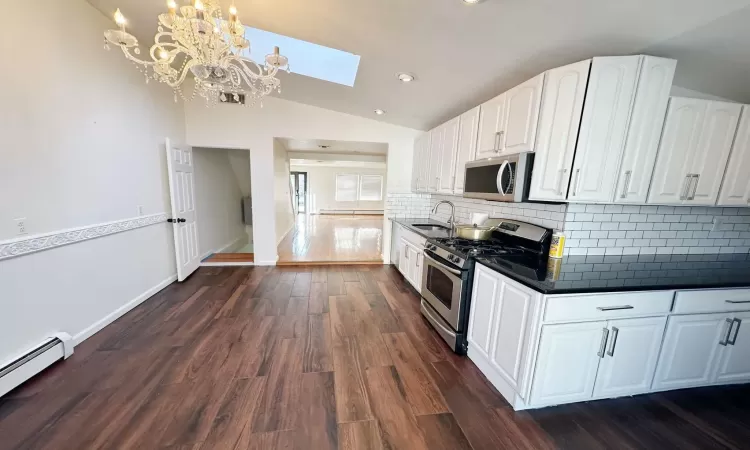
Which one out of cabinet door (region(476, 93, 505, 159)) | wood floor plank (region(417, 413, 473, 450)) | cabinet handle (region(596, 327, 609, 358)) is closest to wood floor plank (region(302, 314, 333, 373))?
wood floor plank (region(417, 413, 473, 450))

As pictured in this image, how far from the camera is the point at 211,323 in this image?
2711mm

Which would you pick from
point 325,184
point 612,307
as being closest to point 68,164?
point 612,307

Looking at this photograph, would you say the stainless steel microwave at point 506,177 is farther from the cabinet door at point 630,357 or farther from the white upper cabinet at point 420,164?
the white upper cabinet at point 420,164

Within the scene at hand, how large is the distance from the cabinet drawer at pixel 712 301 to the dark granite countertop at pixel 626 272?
0.07 m

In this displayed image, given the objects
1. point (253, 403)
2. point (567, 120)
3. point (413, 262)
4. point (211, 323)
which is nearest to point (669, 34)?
point (567, 120)

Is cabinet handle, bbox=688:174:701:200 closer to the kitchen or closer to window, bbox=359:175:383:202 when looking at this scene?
the kitchen

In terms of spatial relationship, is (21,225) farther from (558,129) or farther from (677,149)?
(677,149)

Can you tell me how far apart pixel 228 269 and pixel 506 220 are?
4.19 meters

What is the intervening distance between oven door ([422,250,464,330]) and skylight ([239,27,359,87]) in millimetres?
2204

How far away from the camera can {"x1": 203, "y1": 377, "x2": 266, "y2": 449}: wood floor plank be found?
150 centimetres

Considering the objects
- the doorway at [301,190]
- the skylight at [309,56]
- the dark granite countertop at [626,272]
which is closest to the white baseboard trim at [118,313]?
the skylight at [309,56]

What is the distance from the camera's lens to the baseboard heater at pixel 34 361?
1.74 meters

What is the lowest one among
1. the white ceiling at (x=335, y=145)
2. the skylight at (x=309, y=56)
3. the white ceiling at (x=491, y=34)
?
the white ceiling at (x=335, y=145)

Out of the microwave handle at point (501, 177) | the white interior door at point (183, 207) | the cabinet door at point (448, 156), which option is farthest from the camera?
the white interior door at point (183, 207)
